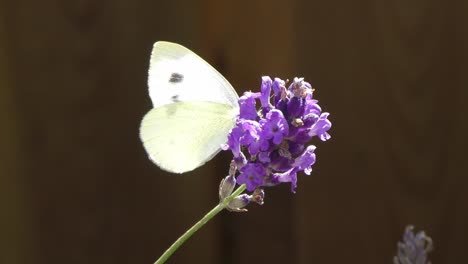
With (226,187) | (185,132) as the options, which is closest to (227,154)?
(185,132)

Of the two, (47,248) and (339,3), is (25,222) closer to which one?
(47,248)

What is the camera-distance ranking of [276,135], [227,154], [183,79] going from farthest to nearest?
[227,154], [183,79], [276,135]

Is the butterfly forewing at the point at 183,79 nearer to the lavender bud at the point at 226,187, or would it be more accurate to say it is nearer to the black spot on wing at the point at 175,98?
the black spot on wing at the point at 175,98

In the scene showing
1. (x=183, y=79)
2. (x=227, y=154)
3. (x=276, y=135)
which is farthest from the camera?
(x=227, y=154)

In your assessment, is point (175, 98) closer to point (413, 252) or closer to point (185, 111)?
point (185, 111)

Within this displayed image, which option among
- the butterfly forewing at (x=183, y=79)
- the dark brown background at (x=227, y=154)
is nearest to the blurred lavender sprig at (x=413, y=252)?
the butterfly forewing at (x=183, y=79)

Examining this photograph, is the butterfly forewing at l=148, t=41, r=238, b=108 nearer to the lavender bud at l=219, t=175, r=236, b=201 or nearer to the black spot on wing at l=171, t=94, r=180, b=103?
the black spot on wing at l=171, t=94, r=180, b=103

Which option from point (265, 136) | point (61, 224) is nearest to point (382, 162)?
point (61, 224)
